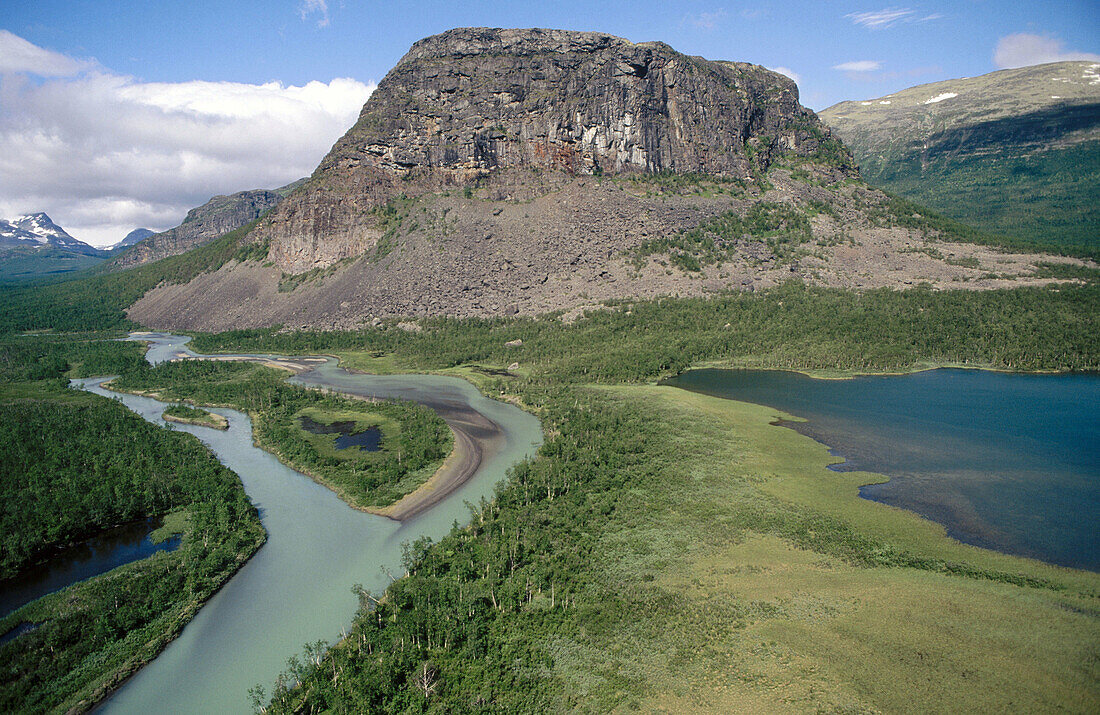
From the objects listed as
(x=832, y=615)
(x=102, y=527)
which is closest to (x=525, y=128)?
(x=102, y=527)

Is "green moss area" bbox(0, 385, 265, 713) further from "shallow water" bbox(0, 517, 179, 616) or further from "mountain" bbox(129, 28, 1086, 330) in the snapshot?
"mountain" bbox(129, 28, 1086, 330)

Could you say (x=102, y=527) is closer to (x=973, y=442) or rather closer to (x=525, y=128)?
(x=973, y=442)

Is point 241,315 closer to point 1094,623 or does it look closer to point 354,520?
point 354,520

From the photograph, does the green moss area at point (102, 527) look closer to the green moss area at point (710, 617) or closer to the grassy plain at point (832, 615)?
the green moss area at point (710, 617)

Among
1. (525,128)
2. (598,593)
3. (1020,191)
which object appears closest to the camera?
(598,593)

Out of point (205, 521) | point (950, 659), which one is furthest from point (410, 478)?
point (950, 659)

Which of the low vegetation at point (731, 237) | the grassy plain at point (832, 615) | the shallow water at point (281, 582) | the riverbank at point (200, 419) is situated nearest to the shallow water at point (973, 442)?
the grassy plain at point (832, 615)

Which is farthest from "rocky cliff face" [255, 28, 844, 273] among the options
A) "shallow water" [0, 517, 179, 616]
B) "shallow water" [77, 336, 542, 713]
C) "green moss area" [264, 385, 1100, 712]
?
"green moss area" [264, 385, 1100, 712]
